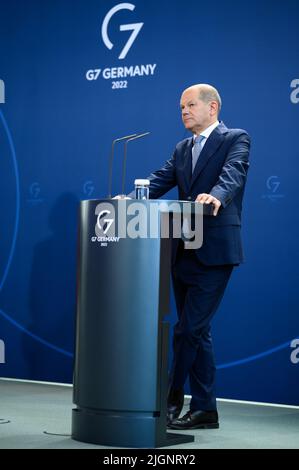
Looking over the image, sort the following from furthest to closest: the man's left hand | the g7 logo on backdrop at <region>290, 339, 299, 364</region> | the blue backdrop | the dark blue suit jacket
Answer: the blue backdrop
the g7 logo on backdrop at <region>290, 339, 299, 364</region>
the dark blue suit jacket
the man's left hand

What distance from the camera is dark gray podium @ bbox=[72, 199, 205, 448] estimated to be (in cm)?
345

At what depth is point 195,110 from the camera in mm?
4156

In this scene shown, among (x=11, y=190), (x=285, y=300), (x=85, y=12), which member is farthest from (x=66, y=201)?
(x=285, y=300)

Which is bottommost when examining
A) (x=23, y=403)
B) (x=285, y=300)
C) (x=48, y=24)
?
(x=23, y=403)

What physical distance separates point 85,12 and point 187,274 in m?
2.73

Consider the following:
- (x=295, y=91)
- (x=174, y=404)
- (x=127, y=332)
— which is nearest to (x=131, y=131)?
(x=295, y=91)

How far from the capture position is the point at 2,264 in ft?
20.9

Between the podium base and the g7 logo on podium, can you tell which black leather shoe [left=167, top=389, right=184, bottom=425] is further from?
the g7 logo on podium

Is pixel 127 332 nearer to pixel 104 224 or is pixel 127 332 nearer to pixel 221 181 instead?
pixel 104 224

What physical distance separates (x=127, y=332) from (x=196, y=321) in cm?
63

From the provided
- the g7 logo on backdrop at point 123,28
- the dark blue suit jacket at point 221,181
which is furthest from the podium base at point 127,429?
the g7 logo on backdrop at point 123,28

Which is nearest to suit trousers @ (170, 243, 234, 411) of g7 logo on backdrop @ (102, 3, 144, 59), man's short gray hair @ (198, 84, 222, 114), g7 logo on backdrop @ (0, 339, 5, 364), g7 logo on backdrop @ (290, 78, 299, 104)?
man's short gray hair @ (198, 84, 222, 114)

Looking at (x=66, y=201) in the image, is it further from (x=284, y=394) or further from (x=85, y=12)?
(x=284, y=394)
